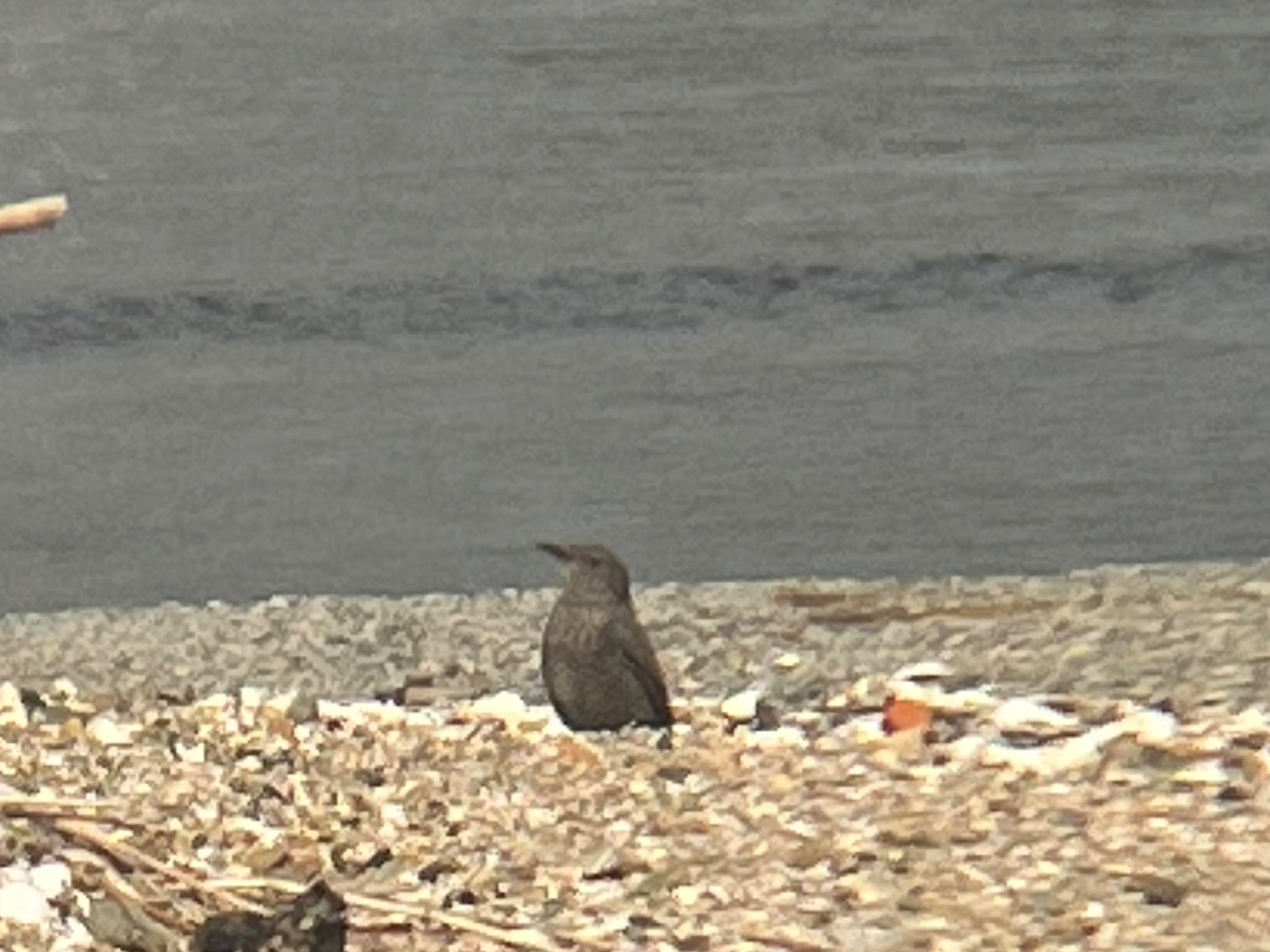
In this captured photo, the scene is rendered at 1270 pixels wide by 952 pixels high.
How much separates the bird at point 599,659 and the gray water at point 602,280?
25.1 inches

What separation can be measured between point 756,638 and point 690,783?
629 millimetres

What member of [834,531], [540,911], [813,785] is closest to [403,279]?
[834,531]

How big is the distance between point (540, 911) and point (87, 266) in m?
1.36

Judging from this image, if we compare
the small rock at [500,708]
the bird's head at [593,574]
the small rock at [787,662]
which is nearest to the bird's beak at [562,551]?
the bird's head at [593,574]

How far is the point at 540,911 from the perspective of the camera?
4.73 feet

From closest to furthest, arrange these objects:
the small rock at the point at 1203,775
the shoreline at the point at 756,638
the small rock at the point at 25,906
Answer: the small rock at the point at 25,906 → the small rock at the point at 1203,775 → the shoreline at the point at 756,638

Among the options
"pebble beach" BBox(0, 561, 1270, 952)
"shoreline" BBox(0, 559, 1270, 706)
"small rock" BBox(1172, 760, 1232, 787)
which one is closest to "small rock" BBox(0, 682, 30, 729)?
"pebble beach" BBox(0, 561, 1270, 952)

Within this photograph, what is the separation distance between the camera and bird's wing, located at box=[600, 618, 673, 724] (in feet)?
6.30

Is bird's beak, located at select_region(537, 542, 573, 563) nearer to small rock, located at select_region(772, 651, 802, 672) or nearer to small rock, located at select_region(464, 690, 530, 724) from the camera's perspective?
small rock, located at select_region(464, 690, 530, 724)

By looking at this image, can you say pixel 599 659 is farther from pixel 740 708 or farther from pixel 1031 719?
pixel 1031 719

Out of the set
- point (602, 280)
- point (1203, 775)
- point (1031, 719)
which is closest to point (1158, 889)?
point (1203, 775)

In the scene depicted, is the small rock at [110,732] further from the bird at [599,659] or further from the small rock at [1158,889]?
the small rock at [1158,889]

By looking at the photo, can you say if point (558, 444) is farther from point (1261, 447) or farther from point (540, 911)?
point (540, 911)

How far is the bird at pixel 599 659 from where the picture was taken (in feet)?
6.29
